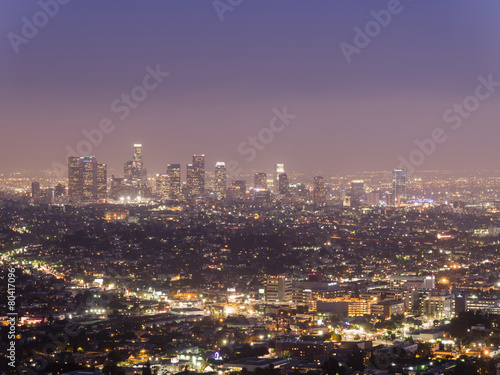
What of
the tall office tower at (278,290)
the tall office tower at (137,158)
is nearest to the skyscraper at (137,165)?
the tall office tower at (137,158)

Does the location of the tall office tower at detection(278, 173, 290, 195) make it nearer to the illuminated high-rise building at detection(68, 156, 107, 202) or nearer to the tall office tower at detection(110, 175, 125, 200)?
the tall office tower at detection(110, 175, 125, 200)

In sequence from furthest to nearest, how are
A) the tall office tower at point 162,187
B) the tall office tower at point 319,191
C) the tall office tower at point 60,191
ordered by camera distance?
the tall office tower at point 162,187 < the tall office tower at point 319,191 < the tall office tower at point 60,191

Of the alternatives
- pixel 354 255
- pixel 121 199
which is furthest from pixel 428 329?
pixel 121 199

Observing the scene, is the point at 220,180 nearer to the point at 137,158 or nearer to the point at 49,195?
the point at 137,158

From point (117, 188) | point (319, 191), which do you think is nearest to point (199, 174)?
point (117, 188)

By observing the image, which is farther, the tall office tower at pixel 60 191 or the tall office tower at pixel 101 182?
the tall office tower at pixel 101 182

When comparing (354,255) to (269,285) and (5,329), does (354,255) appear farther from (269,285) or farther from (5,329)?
(5,329)

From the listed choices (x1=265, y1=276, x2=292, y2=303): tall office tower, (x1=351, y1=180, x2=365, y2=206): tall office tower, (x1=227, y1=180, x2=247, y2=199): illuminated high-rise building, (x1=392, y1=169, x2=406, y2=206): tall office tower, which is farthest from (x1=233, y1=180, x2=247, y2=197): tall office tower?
(x1=265, y1=276, x2=292, y2=303): tall office tower

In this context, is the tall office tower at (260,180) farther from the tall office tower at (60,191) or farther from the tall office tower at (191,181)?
the tall office tower at (60,191)
